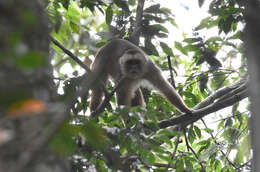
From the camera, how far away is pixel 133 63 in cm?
589

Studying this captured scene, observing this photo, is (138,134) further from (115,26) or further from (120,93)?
(120,93)

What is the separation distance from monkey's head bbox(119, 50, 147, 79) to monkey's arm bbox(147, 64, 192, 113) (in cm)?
19

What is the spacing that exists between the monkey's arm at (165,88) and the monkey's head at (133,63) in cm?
19

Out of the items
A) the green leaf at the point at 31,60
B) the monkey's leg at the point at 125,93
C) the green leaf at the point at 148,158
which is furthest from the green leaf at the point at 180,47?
the green leaf at the point at 31,60

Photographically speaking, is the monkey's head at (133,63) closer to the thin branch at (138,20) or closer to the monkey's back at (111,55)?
the monkey's back at (111,55)

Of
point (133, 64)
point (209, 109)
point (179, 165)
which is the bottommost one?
point (179, 165)

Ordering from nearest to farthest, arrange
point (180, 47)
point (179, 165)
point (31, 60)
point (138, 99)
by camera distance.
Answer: point (31, 60) → point (179, 165) → point (180, 47) → point (138, 99)

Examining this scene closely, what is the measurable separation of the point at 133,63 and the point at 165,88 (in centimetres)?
74

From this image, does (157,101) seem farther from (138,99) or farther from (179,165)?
(179,165)

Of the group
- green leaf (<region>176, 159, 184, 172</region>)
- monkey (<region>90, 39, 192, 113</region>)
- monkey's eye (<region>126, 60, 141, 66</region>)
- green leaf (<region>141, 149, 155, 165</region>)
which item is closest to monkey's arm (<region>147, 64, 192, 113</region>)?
monkey (<region>90, 39, 192, 113</region>)

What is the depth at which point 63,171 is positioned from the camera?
1256 mm

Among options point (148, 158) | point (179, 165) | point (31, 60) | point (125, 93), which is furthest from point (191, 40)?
point (31, 60)

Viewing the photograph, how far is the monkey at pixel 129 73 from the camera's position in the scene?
5.73 m

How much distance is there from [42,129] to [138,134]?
188 centimetres
